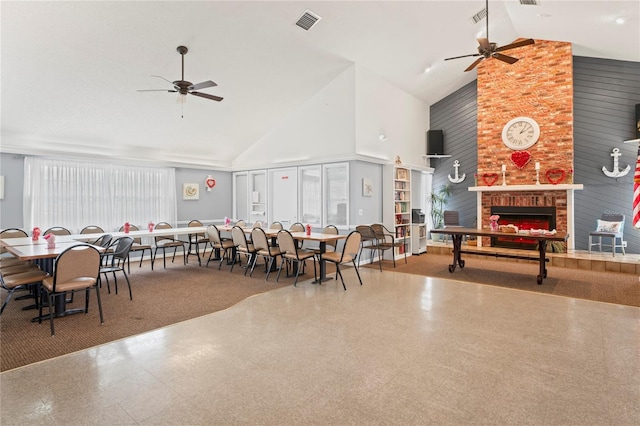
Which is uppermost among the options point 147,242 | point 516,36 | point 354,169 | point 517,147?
point 516,36

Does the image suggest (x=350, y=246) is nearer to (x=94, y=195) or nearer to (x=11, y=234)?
(x=11, y=234)

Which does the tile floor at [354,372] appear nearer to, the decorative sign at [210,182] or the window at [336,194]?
the window at [336,194]

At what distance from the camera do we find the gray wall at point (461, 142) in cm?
927

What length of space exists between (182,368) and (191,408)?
0.60 metres

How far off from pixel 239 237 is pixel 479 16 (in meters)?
5.99

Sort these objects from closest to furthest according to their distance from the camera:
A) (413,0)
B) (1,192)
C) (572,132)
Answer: (413,0)
(1,192)
(572,132)

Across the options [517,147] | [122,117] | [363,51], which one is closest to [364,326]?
[363,51]

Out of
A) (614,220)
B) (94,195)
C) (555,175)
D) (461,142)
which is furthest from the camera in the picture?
(461,142)

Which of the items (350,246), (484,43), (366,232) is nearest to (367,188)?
(366,232)

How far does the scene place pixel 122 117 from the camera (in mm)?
6570

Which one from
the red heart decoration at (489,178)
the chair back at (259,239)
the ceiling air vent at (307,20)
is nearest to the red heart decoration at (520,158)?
the red heart decoration at (489,178)

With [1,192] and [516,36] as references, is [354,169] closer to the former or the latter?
[516,36]

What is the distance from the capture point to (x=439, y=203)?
9.91 meters

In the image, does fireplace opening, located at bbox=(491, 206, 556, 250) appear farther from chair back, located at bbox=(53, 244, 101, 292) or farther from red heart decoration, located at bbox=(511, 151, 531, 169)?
chair back, located at bbox=(53, 244, 101, 292)
